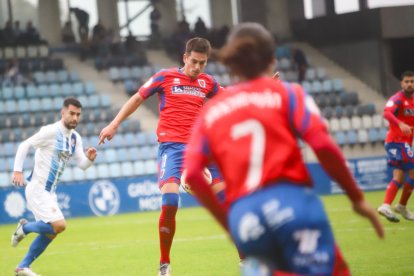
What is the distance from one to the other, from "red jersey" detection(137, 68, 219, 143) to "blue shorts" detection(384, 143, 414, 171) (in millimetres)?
5924

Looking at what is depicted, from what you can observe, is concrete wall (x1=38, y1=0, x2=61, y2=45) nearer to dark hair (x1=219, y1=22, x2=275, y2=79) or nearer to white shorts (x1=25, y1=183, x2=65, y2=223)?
white shorts (x1=25, y1=183, x2=65, y2=223)

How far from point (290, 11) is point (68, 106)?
1050 inches

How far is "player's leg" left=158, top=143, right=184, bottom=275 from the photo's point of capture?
30.7ft

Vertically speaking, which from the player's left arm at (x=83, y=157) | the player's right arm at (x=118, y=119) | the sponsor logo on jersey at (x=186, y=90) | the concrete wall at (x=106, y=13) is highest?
the concrete wall at (x=106, y=13)

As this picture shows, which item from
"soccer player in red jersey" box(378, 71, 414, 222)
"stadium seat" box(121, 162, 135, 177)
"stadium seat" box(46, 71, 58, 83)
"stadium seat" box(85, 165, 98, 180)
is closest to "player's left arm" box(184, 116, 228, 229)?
"soccer player in red jersey" box(378, 71, 414, 222)

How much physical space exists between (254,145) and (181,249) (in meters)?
8.97

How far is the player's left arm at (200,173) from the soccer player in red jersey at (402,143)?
34.5 ft

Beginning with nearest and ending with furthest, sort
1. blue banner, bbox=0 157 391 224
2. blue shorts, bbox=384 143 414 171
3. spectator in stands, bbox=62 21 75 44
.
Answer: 1. blue shorts, bbox=384 143 414 171
2. blue banner, bbox=0 157 391 224
3. spectator in stands, bbox=62 21 75 44

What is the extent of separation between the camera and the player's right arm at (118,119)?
354 inches

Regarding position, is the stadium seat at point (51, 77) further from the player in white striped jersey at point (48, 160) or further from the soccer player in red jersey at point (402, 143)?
the player in white striped jersey at point (48, 160)

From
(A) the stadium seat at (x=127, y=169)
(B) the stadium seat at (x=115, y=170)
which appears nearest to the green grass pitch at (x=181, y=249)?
(B) the stadium seat at (x=115, y=170)

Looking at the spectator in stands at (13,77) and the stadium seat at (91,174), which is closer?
the stadium seat at (91,174)

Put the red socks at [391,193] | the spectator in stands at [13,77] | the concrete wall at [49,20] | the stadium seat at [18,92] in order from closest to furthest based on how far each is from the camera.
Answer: the red socks at [391,193] < the stadium seat at [18,92] < the spectator in stands at [13,77] < the concrete wall at [49,20]

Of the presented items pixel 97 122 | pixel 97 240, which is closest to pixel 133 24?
pixel 97 122
